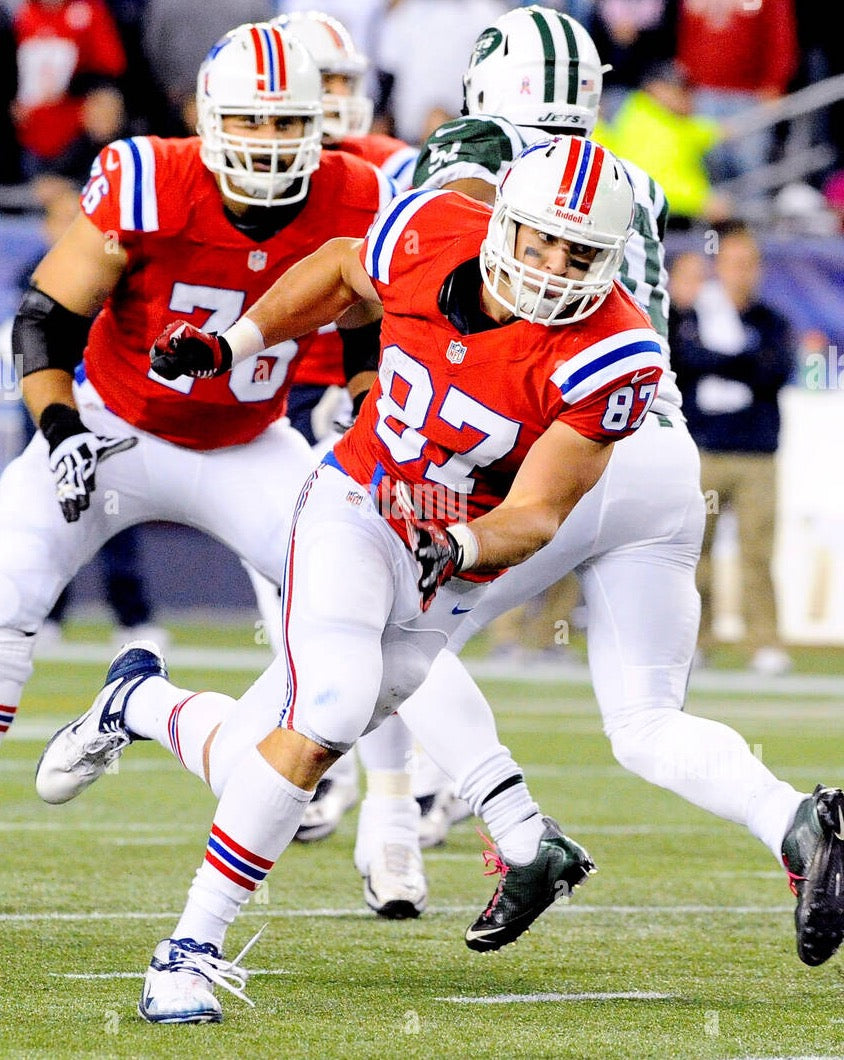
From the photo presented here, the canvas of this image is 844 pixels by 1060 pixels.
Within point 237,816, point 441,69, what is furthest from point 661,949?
point 441,69

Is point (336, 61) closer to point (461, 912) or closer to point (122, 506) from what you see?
point (122, 506)

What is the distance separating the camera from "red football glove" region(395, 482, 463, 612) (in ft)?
10.0

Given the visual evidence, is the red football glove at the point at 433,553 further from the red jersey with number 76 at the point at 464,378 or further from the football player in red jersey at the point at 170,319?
the football player in red jersey at the point at 170,319

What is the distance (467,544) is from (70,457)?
132 cm

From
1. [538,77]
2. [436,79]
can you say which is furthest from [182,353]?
[436,79]

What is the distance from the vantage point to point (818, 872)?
329cm

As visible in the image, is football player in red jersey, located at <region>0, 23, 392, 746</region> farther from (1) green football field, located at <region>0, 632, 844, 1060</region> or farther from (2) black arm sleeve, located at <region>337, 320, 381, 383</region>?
(1) green football field, located at <region>0, 632, 844, 1060</region>

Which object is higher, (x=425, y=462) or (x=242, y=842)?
(x=425, y=462)

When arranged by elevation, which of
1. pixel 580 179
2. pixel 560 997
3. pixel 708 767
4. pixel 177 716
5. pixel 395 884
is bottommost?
pixel 395 884

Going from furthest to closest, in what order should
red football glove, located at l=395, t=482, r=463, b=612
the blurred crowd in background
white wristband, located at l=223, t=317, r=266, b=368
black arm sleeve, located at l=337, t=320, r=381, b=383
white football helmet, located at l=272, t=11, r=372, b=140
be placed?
the blurred crowd in background < white football helmet, located at l=272, t=11, r=372, b=140 < black arm sleeve, located at l=337, t=320, r=381, b=383 < white wristband, located at l=223, t=317, r=266, b=368 < red football glove, located at l=395, t=482, r=463, b=612

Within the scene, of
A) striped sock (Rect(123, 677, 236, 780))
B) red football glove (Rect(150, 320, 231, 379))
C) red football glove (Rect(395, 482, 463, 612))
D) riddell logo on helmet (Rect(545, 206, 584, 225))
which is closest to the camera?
red football glove (Rect(395, 482, 463, 612))

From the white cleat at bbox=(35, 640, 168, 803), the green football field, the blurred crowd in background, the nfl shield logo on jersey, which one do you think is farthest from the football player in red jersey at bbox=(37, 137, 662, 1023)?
the blurred crowd in background

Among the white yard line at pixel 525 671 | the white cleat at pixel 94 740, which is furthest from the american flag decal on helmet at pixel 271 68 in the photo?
the white yard line at pixel 525 671

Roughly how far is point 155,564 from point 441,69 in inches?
127
